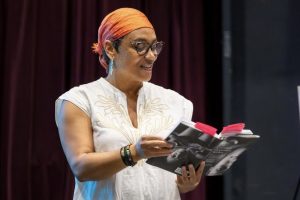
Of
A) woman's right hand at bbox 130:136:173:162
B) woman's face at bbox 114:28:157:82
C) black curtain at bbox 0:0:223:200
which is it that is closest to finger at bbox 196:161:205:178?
woman's right hand at bbox 130:136:173:162

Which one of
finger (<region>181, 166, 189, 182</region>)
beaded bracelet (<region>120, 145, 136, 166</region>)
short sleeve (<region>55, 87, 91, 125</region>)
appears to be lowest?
finger (<region>181, 166, 189, 182</region>)

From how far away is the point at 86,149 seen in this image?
59.4 inches

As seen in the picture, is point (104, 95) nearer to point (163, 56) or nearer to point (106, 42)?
point (106, 42)

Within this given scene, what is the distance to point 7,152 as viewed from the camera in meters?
2.45

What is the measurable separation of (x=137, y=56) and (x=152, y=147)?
0.37m

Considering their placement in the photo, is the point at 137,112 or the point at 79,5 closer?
the point at 137,112

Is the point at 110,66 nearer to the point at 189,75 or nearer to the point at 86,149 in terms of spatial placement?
the point at 86,149

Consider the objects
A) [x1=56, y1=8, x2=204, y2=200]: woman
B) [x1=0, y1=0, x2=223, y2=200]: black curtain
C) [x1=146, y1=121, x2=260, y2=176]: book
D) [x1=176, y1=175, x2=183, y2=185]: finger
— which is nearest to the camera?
[x1=146, y1=121, x2=260, y2=176]: book

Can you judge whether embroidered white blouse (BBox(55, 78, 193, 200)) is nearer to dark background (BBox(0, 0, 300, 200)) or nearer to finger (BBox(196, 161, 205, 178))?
finger (BBox(196, 161, 205, 178))

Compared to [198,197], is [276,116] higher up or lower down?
higher up

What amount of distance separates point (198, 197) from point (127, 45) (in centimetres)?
135

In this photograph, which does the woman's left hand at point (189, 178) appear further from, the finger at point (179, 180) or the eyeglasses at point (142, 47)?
the eyeglasses at point (142, 47)

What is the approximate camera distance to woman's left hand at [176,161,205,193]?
1.54m

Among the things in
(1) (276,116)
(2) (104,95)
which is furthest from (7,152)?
(1) (276,116)
